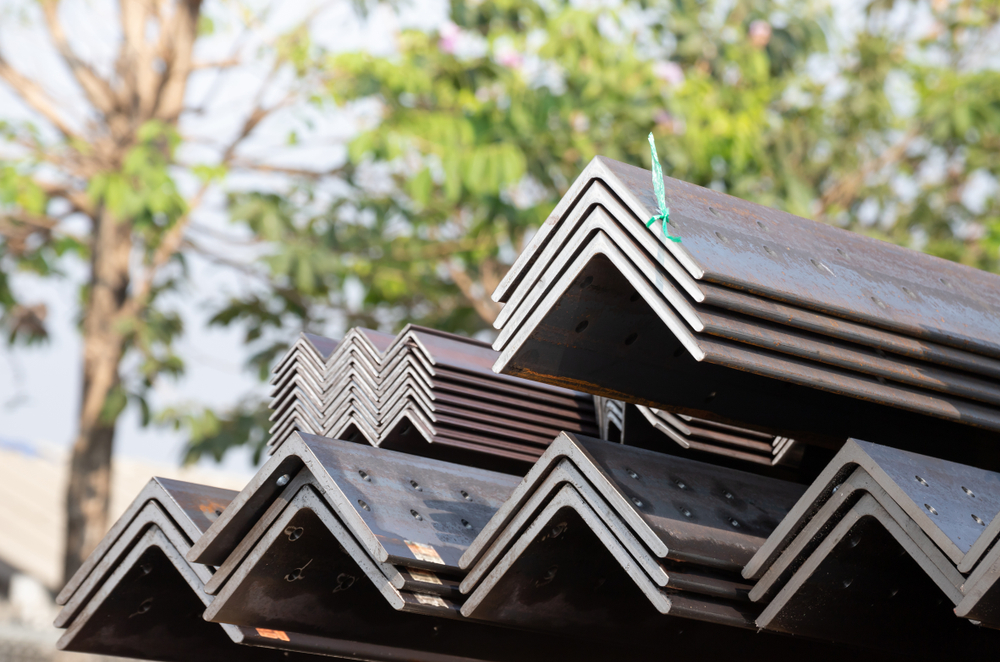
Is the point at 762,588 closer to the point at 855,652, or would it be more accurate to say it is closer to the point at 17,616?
the point at 855,652

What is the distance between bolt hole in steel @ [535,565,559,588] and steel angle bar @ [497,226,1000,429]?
26cm

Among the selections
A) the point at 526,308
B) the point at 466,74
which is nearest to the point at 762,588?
the point at 526,308

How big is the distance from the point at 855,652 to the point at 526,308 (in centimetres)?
77

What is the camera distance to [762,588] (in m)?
1.12

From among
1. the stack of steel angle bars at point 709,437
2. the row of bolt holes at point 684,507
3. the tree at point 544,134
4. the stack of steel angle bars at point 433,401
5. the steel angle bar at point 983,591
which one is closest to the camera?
the steel angle bar at point 983,591

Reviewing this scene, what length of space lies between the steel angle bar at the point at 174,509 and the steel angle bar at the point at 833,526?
77 centimetres

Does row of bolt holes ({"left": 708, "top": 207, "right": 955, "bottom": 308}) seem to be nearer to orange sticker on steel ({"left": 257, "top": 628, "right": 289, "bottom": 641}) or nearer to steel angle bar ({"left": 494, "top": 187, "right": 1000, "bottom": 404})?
steel angle bar ({"left": 494, "top": 187, "right": 1000, "bottom": 404})

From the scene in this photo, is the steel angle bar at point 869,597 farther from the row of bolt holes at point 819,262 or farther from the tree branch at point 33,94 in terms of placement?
the tree branch at point 33,94

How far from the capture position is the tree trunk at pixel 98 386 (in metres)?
6.98

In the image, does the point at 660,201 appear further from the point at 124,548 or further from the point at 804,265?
the point at 124,548

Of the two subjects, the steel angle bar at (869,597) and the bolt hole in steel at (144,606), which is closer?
the steel angle bar at (869,597)

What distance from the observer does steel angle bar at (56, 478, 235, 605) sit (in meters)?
1.45

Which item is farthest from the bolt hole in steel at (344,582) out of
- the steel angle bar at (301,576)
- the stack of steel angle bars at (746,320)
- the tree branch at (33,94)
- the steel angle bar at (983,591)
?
the tree branch at (33,94)

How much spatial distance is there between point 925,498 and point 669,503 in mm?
306
